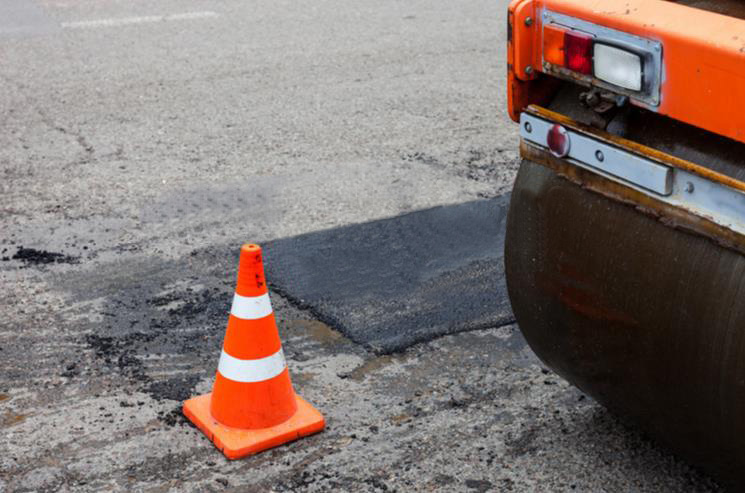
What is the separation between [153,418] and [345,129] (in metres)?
3.23

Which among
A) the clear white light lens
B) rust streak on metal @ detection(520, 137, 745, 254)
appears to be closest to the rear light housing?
the clear white light lens

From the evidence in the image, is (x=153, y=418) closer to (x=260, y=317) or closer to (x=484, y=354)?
(x=260, y=317)

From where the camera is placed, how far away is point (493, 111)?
688cm

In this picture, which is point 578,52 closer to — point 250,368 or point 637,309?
point 637,309

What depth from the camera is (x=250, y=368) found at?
Result: 3.49 meters

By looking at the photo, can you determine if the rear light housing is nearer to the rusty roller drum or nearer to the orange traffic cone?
the rusty roller drum

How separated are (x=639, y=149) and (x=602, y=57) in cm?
24

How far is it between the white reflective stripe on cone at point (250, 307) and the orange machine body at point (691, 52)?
131 centimetres

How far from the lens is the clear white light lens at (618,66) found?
2545 millimetres

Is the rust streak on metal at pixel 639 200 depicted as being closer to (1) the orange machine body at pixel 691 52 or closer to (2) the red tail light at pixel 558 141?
(2) the red tail light at pixel 558 141

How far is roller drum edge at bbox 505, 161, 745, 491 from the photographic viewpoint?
2529mm

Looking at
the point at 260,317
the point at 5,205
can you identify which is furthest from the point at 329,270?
the point at 5,205

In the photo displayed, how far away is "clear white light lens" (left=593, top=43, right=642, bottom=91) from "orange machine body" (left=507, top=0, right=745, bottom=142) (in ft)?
0.18

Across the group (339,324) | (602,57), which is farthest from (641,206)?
(339,324)
